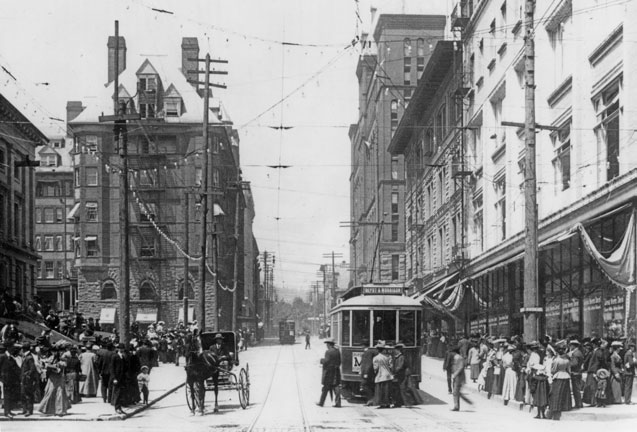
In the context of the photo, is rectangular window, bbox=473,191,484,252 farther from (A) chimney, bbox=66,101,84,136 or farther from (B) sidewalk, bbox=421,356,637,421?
(A) chimney, bbox=66,101,84,136

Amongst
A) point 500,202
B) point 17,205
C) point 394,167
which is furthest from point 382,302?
point 394,167

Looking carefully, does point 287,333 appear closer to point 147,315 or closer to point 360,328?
point 147,315

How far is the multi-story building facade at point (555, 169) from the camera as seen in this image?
65.8ft

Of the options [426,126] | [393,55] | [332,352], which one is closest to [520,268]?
[332,352]

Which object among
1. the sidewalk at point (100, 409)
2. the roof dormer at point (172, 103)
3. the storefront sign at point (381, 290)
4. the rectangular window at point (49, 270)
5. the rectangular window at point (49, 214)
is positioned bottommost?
the sidewalk at point (100, 409)

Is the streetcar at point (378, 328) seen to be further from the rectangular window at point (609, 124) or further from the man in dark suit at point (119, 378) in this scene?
the rectangular window at point (609, 124)

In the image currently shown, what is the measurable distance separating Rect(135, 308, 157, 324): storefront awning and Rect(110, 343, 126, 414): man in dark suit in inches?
1762

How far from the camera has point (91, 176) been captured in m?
65.1

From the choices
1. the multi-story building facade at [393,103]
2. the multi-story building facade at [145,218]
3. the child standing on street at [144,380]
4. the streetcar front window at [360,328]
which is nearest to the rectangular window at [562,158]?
the streetcar front window at [360,328]

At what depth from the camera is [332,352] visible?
783 inches

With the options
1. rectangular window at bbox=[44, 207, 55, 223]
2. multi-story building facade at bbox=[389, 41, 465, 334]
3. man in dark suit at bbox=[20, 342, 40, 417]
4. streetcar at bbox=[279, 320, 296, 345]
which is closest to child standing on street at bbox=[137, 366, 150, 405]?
man in dark suit at bbox=[20, 342, 40, 417]

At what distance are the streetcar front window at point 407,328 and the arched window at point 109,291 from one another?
46.2 m

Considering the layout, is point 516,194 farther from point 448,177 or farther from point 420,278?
point 420,278

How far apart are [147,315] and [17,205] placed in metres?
16.3
